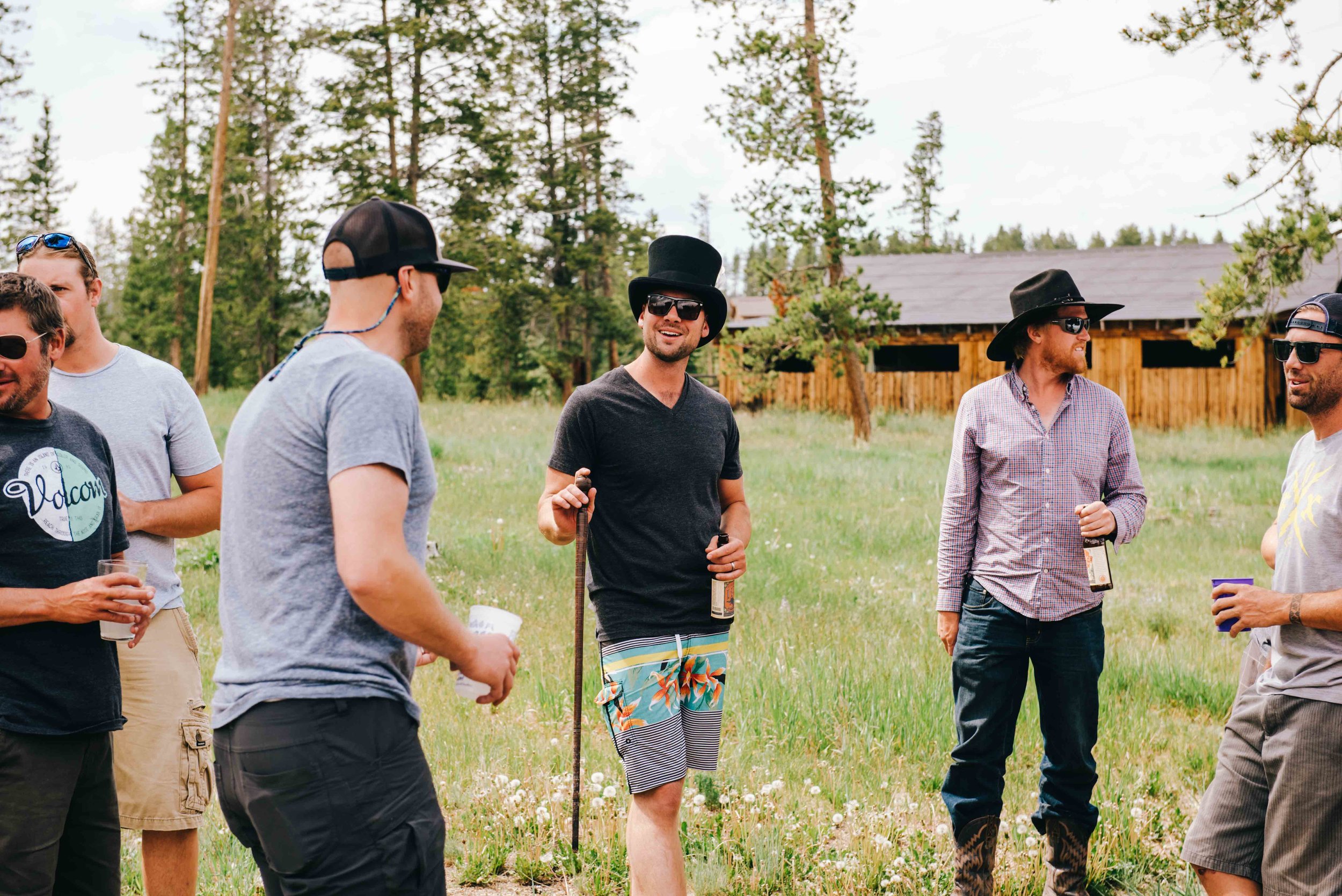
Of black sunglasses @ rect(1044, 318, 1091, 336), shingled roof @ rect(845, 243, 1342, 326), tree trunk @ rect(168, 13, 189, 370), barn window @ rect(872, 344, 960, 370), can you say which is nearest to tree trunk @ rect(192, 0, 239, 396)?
tree trunk @ rect(168, 13, 189, 370)

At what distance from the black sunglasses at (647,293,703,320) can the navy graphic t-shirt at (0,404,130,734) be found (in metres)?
1.95

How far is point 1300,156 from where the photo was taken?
997 centimetres

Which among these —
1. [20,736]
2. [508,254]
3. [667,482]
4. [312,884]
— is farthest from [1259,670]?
[508,254]

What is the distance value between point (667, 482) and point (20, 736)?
7.01ft

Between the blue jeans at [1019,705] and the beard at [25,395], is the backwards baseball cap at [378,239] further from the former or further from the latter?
the blue jeans at [1019,705]

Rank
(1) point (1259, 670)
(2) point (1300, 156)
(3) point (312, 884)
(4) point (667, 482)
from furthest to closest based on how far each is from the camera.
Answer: (2) point (1300, 156) → (4) point (667, 482) → (1) point (1259, 670) → (3) point (312, 884)

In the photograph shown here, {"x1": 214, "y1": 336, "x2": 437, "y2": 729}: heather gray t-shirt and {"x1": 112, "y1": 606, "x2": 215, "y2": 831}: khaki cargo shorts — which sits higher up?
{"x1": 214, "y1": 336, "x2": 437, "y2": 729}: heather gray t-shirt

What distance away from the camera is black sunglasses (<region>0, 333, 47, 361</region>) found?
2957 mm

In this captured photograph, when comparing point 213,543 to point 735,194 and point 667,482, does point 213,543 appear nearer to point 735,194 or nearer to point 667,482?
point 667,482

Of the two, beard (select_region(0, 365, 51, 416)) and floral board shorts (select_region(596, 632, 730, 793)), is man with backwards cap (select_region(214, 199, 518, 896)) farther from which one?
floral board shorts (select_region(596, 632, 730, 793))

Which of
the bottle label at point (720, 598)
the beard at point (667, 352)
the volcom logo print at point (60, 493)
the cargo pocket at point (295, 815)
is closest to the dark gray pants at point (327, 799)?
the cargo pocket at point (295, 815)

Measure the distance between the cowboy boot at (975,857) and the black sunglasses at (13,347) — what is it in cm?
371

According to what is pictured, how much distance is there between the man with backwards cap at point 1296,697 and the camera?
3.29 m

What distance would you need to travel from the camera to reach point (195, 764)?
3.73 metres
